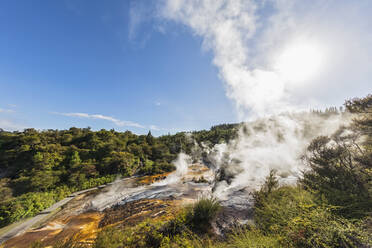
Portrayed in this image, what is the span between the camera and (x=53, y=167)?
9.59 metres

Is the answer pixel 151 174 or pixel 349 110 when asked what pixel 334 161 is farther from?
pixel 151 174

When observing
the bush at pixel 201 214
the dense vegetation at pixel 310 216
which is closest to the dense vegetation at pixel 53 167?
the dense vegetation at pixel 310 216

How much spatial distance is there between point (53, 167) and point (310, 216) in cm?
1469

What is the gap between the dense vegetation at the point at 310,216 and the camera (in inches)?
79.2

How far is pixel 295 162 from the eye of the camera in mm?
8477

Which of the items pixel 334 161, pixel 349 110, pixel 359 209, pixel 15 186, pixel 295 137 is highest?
pixel 349 110

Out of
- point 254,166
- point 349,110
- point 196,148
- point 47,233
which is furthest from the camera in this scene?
point 196,148

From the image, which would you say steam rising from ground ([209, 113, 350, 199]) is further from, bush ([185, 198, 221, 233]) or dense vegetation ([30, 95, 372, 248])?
bush ([185, 198, 221, 233])

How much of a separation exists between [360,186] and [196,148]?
1946 cm

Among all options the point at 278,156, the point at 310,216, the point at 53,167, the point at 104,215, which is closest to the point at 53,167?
the point at 53,167

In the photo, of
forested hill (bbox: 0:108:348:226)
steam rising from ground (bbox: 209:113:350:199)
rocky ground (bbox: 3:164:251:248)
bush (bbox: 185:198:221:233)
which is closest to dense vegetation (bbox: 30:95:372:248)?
bush (bbox: 185:198:221:233)

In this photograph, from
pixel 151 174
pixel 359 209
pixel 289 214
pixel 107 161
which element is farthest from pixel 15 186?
pixel 359 209

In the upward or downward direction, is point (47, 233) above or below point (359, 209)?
below

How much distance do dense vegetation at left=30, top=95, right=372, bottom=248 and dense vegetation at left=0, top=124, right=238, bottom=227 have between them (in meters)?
5.38
